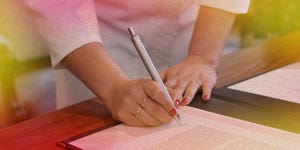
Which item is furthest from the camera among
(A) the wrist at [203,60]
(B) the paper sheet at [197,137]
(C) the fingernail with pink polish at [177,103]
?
(A) the wrist at [203,60]

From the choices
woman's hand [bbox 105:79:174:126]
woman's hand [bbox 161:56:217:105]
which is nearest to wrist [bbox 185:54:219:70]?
woman's hand [bbox 161:56:217:105]

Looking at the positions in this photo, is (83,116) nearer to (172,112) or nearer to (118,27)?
(172,112)

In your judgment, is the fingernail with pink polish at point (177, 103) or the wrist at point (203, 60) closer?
the fingernail with pink polish at point (177, 103)

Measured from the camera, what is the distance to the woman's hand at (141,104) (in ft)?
2.24

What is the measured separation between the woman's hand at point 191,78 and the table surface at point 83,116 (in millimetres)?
31

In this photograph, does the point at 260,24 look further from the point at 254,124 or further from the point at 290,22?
the point at 254,124

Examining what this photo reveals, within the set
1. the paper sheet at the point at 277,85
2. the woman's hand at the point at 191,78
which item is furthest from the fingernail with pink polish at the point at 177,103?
the paper sheet at the point at 277,85

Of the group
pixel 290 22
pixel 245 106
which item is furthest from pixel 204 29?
pixel 290 22

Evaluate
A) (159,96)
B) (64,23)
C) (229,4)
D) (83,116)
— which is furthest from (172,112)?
(229,4)

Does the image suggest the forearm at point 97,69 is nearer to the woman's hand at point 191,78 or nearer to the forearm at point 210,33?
the woman's hand at point 191,78

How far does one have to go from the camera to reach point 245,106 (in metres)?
0.74

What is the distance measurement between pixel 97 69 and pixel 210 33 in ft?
1.00

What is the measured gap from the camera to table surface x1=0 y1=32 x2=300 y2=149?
65 centimetres

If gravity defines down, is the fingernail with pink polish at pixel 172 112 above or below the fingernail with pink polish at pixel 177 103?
above
